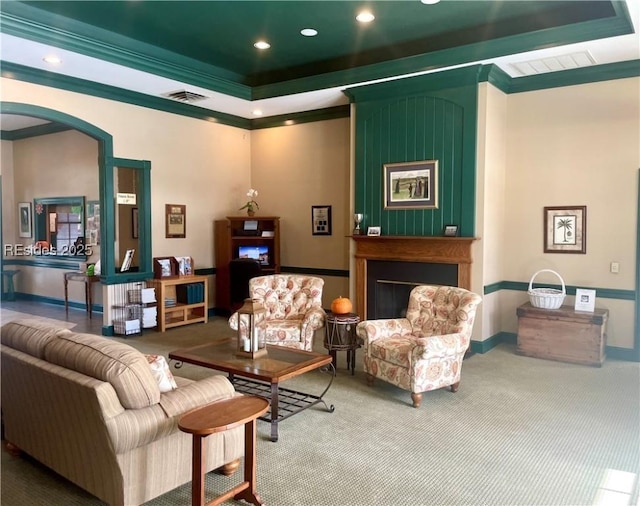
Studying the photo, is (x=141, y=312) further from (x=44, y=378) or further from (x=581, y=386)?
(x=581, y=386)

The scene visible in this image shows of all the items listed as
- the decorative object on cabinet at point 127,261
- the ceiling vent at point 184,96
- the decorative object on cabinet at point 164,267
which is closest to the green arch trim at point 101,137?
the decorative object on cabinet at point 127,261

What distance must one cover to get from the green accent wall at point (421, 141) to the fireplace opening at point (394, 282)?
411 mm

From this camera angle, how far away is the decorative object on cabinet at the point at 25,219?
9562 mm

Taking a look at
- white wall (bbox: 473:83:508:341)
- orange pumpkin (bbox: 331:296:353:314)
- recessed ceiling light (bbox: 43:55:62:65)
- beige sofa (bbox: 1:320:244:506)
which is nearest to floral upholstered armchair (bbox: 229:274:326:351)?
orange pumpkin (bbox: 331:296:353:314)

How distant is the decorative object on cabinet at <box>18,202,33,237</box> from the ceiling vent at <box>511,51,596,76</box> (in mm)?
8693

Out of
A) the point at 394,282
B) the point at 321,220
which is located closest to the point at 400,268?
the point at 394,282

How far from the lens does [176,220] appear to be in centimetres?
744

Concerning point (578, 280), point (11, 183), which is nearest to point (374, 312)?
point (578, 280)

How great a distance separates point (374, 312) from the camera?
656 centimetres

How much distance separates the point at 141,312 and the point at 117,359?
4.52 metres

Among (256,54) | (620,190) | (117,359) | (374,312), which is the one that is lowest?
(374,312)

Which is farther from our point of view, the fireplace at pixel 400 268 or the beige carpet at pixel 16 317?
the beige carpet at pixel 16 317

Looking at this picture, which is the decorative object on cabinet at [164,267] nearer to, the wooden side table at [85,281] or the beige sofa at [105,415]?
the wooden side table at [85,281]

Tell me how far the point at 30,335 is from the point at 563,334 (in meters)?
4.97
